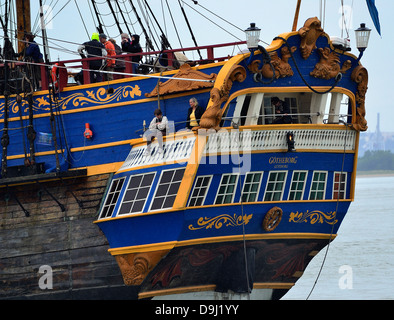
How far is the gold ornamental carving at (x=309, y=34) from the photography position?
2219 cm

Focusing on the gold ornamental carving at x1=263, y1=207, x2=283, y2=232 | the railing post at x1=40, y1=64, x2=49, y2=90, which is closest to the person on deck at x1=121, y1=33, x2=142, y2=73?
the railing post at x1=40, y1=64, x2=49, y2=90

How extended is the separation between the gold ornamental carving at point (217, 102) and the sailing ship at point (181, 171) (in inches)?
1.0

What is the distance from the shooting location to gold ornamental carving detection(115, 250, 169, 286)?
21500 mm

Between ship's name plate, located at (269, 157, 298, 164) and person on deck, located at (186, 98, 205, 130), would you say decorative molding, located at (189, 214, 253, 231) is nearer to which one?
ship's name plate, located at (269, 157, 298, 164)

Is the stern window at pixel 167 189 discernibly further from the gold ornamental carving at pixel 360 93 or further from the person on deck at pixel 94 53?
the gold ornamental carving at pixel 360 93

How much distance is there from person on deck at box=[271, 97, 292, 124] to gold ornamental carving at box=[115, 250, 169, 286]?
3.58 metres

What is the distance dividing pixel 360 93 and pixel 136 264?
5951 mm

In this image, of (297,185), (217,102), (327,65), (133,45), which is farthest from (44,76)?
(327,65)

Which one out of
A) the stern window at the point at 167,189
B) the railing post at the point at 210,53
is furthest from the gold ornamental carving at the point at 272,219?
the railing post at the point at 210,53

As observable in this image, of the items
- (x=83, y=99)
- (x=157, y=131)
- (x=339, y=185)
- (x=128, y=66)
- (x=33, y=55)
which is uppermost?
(x=33, y=55)

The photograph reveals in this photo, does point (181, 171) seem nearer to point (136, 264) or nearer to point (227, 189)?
point (227, 189)

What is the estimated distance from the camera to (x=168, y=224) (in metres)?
21.2

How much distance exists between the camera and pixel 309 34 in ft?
72.9
